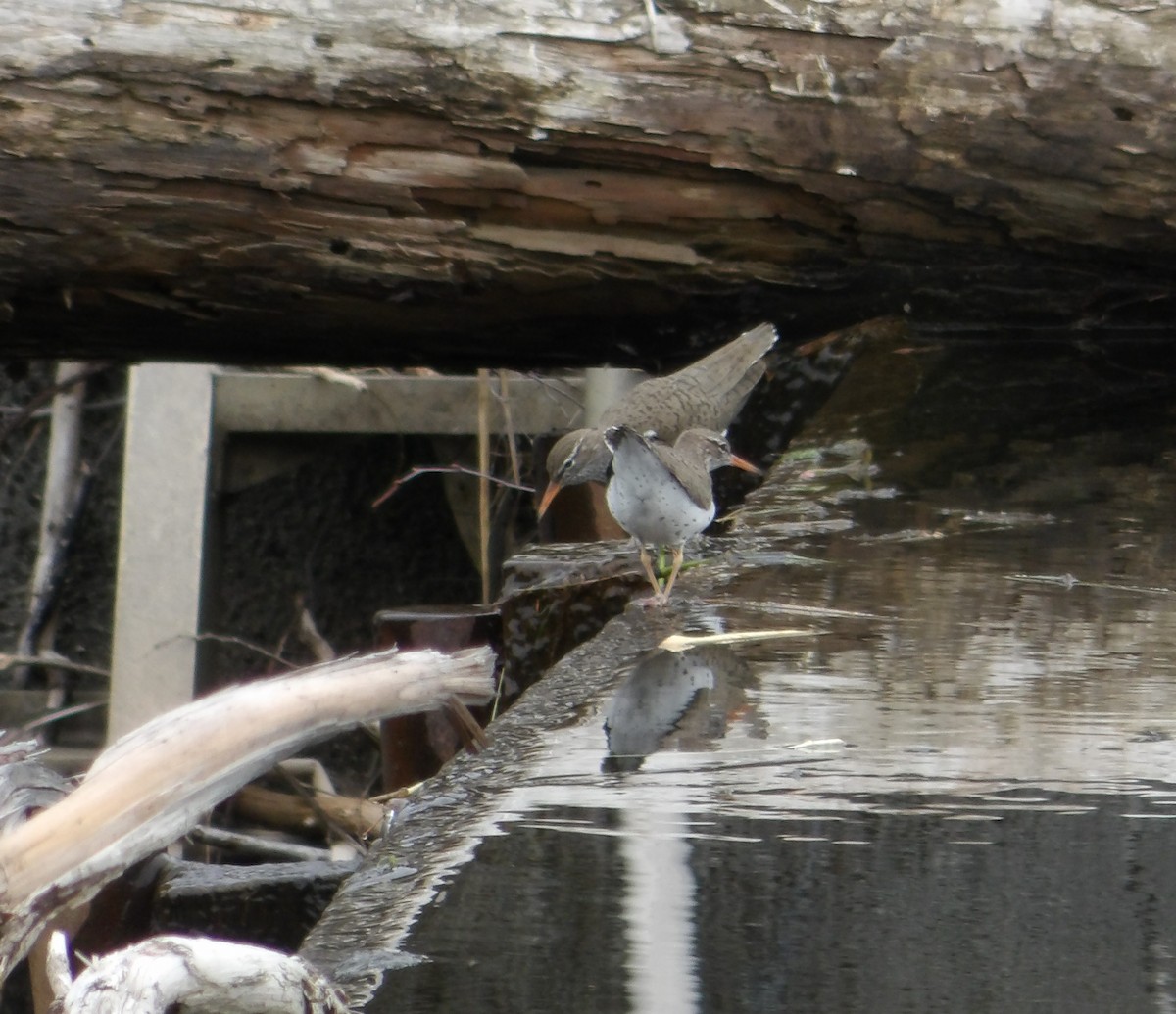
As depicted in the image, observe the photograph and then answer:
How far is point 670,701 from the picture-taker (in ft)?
8.84

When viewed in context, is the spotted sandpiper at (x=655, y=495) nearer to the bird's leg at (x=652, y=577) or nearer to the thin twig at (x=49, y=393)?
the bird's leg at (x=652, y=577)

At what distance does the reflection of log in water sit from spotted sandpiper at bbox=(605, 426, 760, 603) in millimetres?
484

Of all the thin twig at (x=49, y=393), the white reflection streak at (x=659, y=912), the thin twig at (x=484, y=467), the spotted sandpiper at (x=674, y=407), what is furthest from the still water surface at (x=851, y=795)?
the thin twig at (x=49, y=393)

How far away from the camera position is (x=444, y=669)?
7.64 feet

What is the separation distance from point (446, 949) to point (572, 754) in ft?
2.28

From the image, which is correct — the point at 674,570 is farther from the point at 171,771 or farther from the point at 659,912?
the point at 171,771

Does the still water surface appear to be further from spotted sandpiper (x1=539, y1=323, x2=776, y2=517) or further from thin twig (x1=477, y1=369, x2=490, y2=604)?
thin twig (x1=477, y1=369, x2=490, y2=604)

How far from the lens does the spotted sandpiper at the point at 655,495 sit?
347cm

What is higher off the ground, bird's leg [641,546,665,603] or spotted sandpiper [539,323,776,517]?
spotted sandpiper [539,323,776,517]

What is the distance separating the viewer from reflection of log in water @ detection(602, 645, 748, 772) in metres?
2.47

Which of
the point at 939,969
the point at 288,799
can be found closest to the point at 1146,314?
the point at 288,799

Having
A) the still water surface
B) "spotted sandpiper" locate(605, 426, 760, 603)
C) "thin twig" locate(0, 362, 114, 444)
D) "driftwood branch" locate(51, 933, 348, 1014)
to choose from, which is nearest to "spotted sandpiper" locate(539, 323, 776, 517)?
"spotted sandpiper" locate(605, 426, 760, 603)

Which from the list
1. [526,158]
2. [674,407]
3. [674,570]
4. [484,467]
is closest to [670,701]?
[674,570]

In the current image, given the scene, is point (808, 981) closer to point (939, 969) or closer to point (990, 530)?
point (939, 969)
